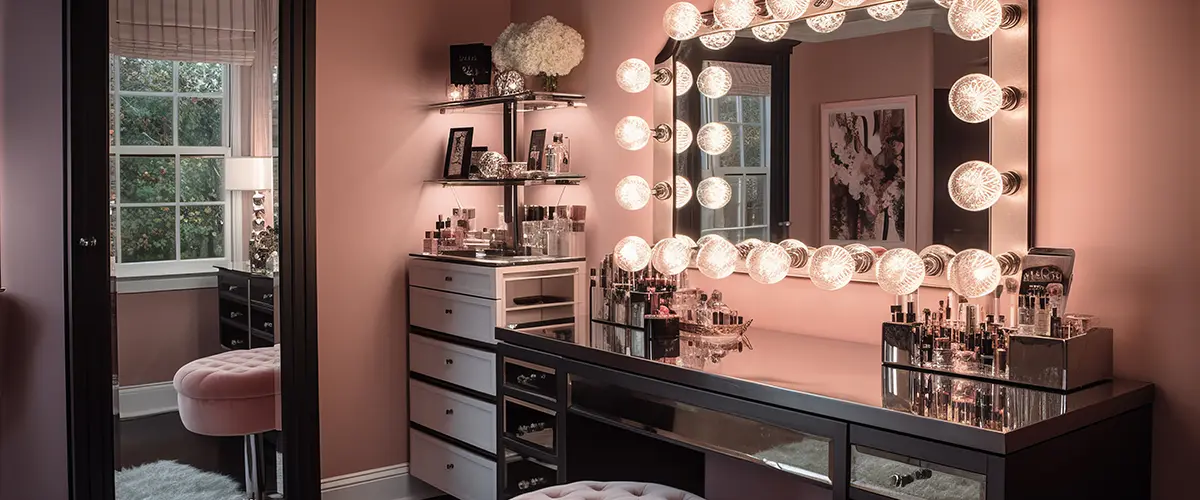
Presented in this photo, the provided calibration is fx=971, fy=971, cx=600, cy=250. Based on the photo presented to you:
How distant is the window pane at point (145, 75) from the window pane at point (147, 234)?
41 centimetres

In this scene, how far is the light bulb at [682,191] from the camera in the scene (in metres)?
3.20

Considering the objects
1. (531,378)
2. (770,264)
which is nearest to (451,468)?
(531,378)

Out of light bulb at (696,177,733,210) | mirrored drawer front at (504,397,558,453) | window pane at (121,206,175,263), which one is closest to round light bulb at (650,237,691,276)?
light bulb at (696,177,733,210)

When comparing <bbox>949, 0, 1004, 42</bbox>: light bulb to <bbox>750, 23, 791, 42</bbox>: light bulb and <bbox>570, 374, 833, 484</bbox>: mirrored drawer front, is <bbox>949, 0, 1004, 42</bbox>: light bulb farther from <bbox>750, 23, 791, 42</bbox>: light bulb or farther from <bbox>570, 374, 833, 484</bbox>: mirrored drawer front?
<bbox>570, 374, 833, 484</bbox>: mirrored drawer front

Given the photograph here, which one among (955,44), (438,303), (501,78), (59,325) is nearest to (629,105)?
(501,78)

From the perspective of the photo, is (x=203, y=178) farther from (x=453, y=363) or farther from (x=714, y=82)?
(x=714, y=82)

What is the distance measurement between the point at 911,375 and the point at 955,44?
2.76ft

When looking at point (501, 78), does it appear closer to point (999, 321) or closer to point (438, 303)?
point (438, 303)

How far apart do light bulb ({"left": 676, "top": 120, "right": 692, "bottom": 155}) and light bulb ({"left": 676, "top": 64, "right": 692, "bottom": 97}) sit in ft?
0.32

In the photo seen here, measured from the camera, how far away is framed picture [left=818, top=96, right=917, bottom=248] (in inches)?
100

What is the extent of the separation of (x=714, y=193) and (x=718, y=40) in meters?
0.48

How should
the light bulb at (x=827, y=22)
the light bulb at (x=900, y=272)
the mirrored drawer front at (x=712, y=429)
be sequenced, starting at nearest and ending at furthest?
the mirrored drawer front at (x=712, y=429) < the light bulb at (x=900, y=272) < the light bulb at (x=827, y=22)

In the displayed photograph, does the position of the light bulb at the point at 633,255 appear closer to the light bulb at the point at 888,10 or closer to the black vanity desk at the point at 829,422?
the black vanity desk at the point at 829,422

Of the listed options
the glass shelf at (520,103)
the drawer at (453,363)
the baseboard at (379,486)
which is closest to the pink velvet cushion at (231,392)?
the baseboard at (379,486)
